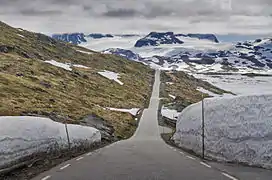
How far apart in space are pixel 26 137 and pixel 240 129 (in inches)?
370

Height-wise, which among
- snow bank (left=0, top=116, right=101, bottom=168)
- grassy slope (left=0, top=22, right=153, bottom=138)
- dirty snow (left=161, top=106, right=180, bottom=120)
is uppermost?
snow bank (left=0, top=116, right=101, bottom=168)

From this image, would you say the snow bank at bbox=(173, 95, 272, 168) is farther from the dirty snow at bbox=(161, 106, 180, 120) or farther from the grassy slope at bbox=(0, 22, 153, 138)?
the dirty snow at bbox=(161, 106, 180, 120)

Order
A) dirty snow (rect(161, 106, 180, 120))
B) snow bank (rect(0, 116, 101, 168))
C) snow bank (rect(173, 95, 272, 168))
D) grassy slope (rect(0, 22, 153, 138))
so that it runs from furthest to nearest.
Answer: dirty snow (rect(161, 106, 180, 120)) → grassy slope (rect(0, 22, 153, 138)) → snow bank (rect(173, 95, 272, 168)) → snow bank (rect(0, 116, 101, 168))

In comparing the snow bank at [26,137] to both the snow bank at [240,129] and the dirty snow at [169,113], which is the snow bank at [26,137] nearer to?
the snow bank at [240,129]

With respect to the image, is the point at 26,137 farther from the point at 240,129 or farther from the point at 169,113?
the point at 169,113

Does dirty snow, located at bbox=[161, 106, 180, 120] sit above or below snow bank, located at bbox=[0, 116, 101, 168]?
below

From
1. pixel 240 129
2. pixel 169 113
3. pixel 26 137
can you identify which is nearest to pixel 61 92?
pixel 169 113

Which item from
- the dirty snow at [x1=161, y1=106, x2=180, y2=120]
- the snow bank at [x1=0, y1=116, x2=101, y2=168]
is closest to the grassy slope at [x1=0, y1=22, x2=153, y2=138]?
the dirty snow at [x1=161, y1=106, x2=180, y2=120]

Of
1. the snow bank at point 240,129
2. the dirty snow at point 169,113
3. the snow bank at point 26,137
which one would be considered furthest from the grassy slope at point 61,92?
the snow bank at point 240,129

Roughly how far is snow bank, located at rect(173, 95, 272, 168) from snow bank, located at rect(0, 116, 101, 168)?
7.91 metres

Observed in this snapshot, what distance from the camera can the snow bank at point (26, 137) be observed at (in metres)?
17.1

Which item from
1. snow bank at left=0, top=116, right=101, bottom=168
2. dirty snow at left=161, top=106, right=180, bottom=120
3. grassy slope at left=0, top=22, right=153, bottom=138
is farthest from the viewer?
dirty snow at left=161, top=106, right=180, bottom=120

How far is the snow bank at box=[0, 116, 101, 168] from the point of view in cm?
1714

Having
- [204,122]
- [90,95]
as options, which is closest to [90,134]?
[204,122]
